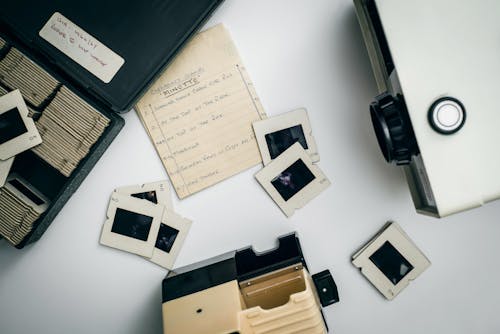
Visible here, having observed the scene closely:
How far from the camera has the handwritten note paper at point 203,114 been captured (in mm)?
1041

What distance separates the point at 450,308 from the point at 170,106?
37.1 inches

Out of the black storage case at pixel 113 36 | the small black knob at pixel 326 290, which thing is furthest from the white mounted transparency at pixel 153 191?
the small black knob at pixel 326 290

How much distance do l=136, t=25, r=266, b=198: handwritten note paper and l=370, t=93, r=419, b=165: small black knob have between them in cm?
34

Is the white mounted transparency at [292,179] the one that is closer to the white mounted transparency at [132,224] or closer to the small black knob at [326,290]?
the small black knob at [326,290]

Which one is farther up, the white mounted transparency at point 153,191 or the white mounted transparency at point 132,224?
the white mounted transparency at point 153,191

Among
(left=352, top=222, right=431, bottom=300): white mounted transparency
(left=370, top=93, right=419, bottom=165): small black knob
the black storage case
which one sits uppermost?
the black storage case

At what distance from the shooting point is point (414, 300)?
1.08 metres

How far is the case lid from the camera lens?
91 centimetres

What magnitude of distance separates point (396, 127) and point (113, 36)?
67 centimetres

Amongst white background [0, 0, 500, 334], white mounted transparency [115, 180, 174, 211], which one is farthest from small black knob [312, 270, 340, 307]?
white mounted transparency [115, 180, 174, 211]

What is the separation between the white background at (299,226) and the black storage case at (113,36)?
0.35ft

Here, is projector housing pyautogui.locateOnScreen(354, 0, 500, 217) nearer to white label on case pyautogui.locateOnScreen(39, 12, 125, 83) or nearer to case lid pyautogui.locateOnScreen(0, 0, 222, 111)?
case lid pyautogui.locateOnScreen(0, 0, 222, 111)

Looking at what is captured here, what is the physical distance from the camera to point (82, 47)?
92cm

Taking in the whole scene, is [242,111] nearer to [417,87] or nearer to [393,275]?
[417,87]
